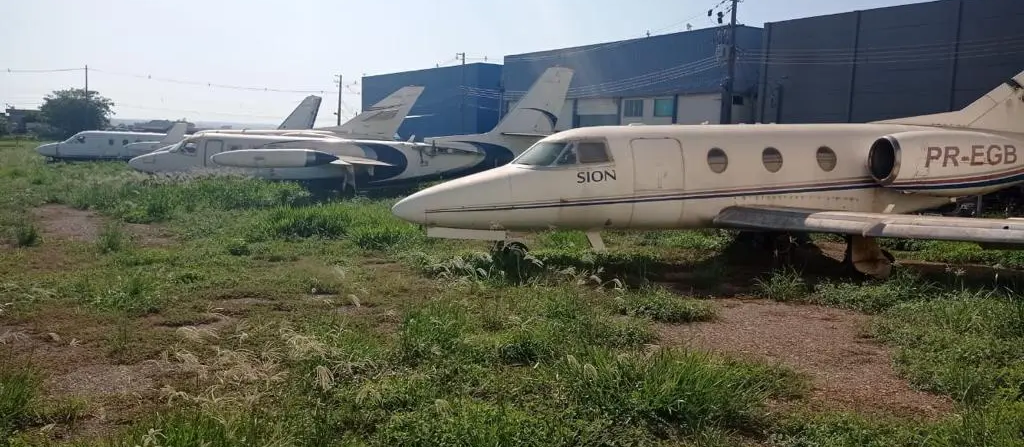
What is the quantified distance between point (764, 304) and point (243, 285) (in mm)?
6232

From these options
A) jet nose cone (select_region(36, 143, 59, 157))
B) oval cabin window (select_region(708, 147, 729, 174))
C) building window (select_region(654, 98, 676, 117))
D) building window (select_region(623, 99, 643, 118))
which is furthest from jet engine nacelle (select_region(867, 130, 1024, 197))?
jet nose cone (select_region(36, 143, 59, 157))

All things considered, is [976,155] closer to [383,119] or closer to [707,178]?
[707,178]

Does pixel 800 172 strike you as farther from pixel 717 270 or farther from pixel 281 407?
pixel 281 407

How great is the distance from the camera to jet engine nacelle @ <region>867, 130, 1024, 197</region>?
488 inches

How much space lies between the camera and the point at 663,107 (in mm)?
43094

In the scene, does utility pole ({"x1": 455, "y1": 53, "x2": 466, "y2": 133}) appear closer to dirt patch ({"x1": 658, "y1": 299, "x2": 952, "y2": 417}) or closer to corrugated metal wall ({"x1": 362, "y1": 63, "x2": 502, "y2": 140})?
corrugated metal wall ({"x1": 362, "y1": 63, "x2": 502, "y2": 140})

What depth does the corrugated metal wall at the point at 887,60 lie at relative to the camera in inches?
1109

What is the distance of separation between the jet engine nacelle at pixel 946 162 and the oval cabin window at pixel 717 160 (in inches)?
100

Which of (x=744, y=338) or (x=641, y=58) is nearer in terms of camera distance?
(x=744, y=338)

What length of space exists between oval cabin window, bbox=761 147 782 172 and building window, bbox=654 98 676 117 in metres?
30.4

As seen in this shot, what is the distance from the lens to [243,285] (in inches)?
388

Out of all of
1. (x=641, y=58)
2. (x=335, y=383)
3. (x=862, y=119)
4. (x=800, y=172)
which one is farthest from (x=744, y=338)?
(x=641, y=58)

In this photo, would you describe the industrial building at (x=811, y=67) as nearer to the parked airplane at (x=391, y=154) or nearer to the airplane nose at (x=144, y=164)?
the parked airplane at (x=391, y=154)

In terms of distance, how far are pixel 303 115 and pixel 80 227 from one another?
28.1m
